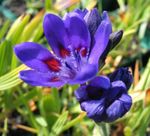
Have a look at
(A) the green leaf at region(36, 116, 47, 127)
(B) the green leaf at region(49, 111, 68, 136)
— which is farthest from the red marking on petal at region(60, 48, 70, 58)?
(A) the green leaf at region(36, 116, 47, 127)

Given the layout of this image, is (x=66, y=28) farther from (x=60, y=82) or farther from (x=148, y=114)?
(x=148, y=114)

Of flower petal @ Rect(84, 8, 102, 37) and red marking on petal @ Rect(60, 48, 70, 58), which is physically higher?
flower petal @ Rect(84, 8, 102, 37)

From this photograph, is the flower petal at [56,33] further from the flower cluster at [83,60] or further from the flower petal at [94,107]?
the flower petal at [94,107]

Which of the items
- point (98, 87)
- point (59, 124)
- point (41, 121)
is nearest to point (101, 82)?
point (98, 87)

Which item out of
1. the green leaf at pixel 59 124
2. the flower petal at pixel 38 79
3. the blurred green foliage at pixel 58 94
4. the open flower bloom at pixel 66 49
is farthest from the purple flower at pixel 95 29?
the green leaf at pixel 59 124

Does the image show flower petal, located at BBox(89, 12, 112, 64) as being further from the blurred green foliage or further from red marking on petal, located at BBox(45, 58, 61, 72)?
the blurred green foliage

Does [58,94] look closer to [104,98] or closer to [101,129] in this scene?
[101,129]

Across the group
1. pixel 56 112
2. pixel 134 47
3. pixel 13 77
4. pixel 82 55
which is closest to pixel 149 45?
pixel 134 47
